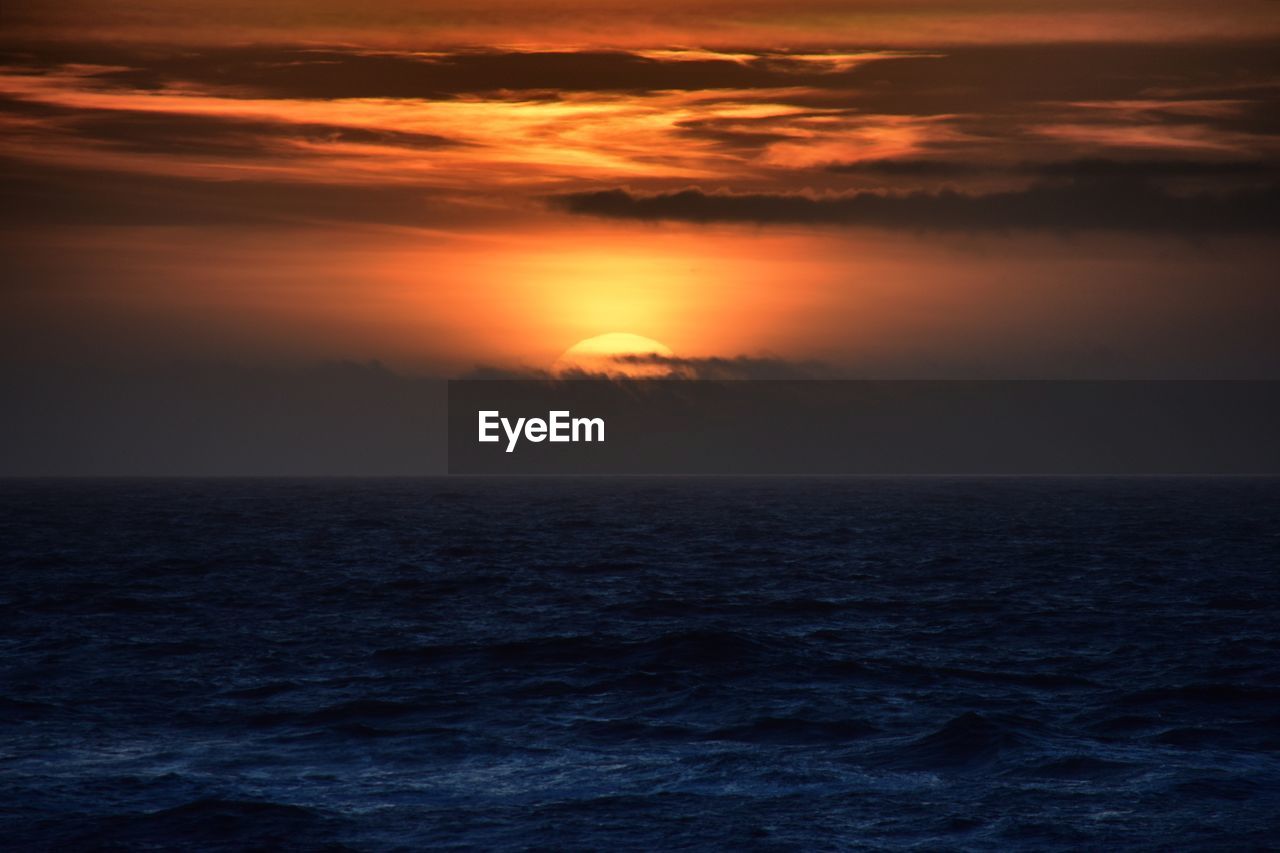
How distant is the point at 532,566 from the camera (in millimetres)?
71562

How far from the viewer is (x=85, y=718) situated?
2966 centimetres

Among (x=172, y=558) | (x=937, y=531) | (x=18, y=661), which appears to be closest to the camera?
(x=18, y=661)

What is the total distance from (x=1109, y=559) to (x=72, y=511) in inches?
4583

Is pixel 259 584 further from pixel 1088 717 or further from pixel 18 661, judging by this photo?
pixel 1088 717

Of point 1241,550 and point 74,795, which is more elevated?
point 74,795

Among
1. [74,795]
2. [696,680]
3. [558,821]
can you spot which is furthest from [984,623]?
[74,795]

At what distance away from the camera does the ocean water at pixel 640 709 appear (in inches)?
873

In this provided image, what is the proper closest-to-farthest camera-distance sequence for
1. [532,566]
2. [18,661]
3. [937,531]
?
[18,661], [532,566], [937,531]

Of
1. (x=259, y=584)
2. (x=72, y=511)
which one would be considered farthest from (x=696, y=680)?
(x=72, y=511)

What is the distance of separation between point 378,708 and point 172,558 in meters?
50.5

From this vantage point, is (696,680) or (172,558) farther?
(172,558)

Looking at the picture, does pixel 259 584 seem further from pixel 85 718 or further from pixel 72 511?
pixel 72 511

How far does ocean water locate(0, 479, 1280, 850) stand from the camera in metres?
22.2

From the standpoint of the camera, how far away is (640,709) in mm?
31375
